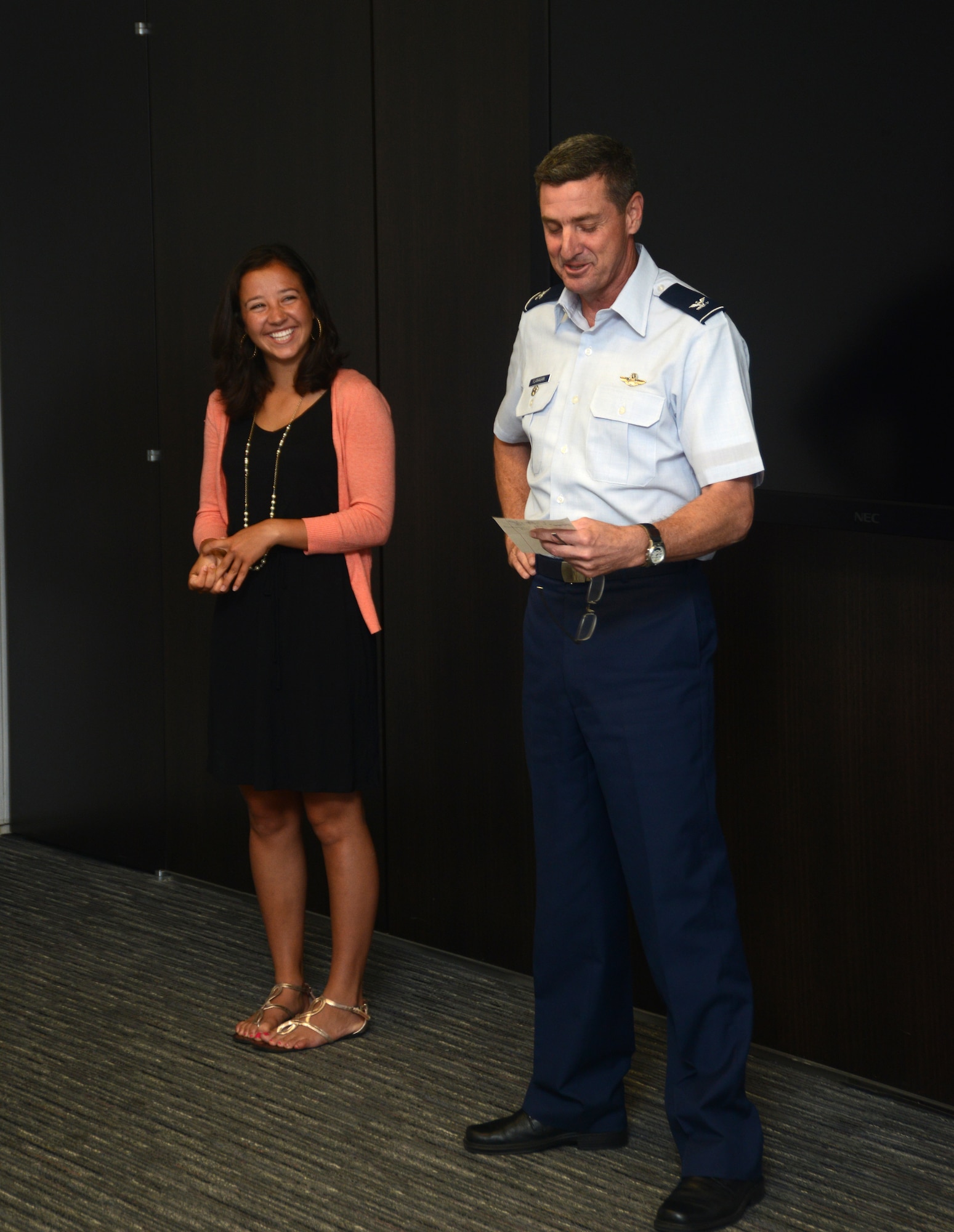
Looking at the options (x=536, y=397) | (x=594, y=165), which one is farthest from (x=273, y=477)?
(x=594, y=165)

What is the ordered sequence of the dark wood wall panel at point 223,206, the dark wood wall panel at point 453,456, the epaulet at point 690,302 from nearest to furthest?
1. the epaulet at point 690,302
2. the dark wood wall panel at point 453,456
3. the dark wood wall panel at point 223,206

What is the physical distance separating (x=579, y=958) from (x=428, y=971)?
1.02 meters

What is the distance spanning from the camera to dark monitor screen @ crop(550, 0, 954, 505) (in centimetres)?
236

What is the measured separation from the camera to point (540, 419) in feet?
7.72

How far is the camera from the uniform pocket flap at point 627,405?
218cm

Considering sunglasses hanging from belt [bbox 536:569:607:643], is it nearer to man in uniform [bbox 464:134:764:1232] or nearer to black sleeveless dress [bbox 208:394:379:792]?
man in uniform [bbox 464:134:764:1232]

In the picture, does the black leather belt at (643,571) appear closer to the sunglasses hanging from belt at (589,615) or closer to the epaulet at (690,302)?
the sunglasses hanging from belt at (589,615)

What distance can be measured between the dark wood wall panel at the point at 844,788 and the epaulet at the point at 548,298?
2.31ft

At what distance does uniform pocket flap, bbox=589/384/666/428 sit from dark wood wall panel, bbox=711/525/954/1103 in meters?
0.71

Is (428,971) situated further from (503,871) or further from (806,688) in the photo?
(806,688)

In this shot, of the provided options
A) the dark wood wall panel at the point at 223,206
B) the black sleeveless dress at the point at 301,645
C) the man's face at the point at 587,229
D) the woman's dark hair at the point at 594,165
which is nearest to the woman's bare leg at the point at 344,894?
the black sleeveless dress at the point at 301,645

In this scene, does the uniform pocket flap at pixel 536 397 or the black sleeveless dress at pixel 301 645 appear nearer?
the uniform pocket flap at pixel 536 397

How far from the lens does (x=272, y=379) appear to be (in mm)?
2949

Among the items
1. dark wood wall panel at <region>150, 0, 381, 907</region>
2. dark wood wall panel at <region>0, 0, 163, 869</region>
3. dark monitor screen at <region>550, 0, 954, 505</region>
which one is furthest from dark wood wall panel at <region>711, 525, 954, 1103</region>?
dark wood wall panel at <region>0, 0, 163, 869</region>
